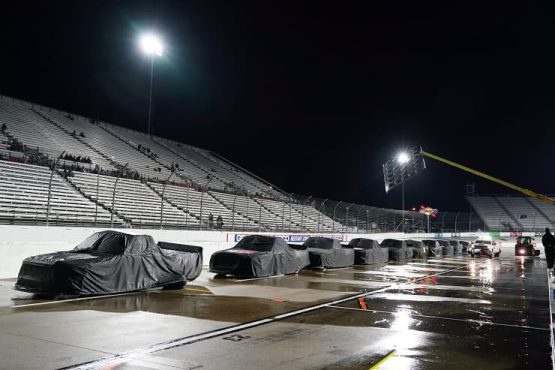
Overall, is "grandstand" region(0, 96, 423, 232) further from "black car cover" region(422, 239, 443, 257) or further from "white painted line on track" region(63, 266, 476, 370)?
"white painted line on track" region(63, 266, 476, 370)

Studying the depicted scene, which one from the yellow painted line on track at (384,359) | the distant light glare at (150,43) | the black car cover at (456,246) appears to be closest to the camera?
the yellow painted line on track at (384,359)

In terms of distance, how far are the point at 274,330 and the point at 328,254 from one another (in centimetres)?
1269

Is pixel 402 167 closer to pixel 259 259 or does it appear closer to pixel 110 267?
pixel 259 259

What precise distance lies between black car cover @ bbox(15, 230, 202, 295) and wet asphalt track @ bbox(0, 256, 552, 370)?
1.06 feet

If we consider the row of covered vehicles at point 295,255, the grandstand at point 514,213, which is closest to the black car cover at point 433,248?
the row of covered vehicles at point 295,255

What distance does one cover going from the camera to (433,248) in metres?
34.5

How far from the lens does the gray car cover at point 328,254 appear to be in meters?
19.4

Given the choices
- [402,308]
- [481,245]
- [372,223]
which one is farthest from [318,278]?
[372,223]

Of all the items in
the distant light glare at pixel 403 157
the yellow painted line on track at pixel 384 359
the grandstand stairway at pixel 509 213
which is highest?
the distant light glare at pixel 403 157

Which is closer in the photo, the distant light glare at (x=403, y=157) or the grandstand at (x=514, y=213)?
the distant light glare at (x=403, y=157)

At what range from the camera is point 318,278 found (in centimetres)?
1602

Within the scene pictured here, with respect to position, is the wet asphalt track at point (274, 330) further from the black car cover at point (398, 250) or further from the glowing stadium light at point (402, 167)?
the glowing stadium light at point (402, 167)

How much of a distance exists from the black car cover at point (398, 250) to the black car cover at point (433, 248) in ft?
17.3

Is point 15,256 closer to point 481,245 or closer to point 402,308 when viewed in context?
point 402,308
